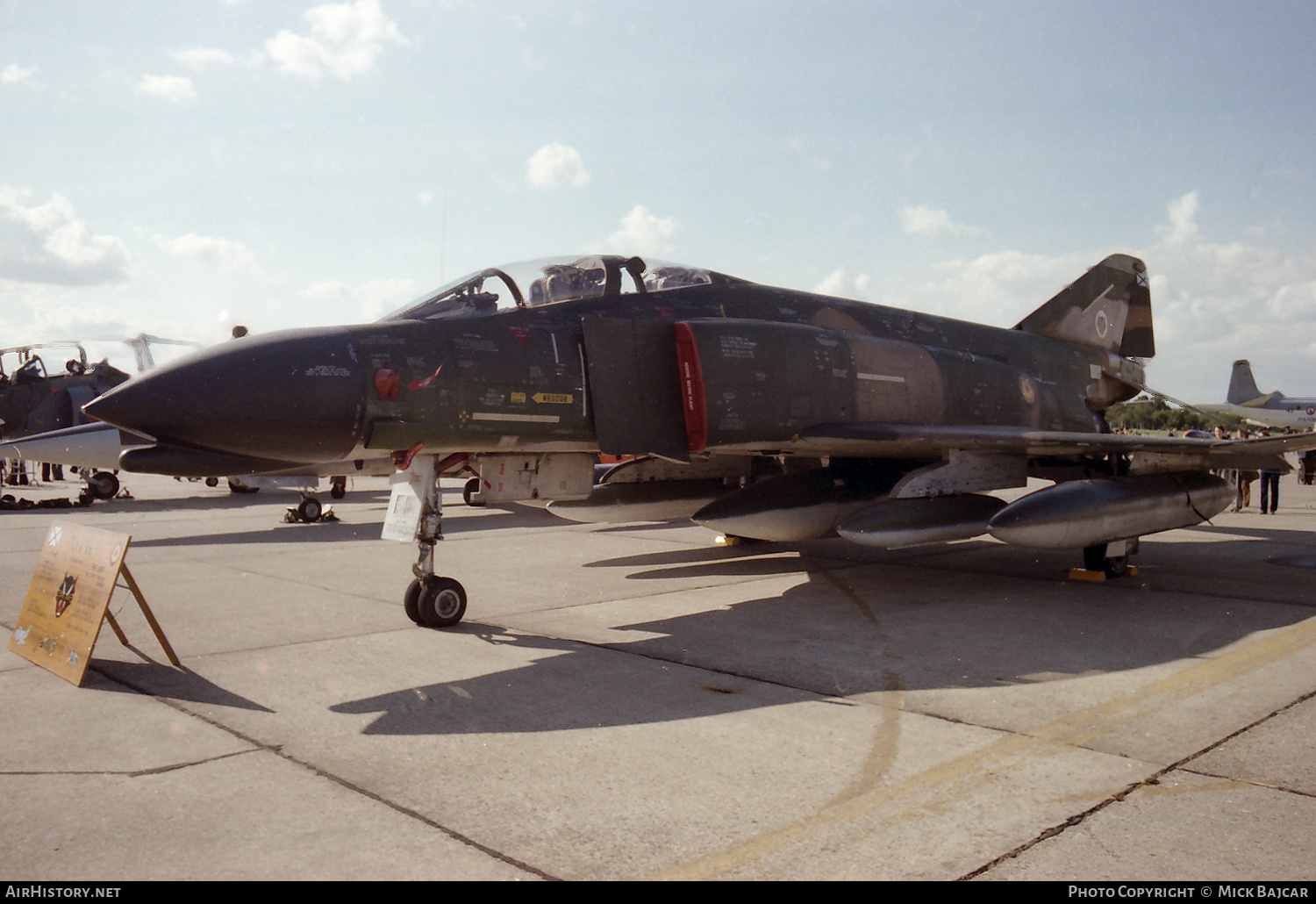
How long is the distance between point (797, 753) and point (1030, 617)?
3985mm

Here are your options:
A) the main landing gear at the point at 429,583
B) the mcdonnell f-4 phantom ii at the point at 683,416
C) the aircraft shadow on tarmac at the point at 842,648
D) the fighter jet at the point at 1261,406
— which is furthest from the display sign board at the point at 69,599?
the fighter jet at the point at 1261,406

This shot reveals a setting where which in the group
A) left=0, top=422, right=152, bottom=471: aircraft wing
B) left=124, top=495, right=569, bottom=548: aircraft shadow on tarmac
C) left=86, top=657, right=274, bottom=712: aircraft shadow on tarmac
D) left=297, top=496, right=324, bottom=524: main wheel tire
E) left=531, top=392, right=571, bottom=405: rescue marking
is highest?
left=531, top=392, right=571, bottom=405: rescue marking

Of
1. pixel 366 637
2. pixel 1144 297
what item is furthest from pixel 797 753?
pixel 1144 297

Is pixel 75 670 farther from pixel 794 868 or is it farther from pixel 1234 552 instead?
pixel 1234 552

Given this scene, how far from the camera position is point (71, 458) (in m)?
15.8

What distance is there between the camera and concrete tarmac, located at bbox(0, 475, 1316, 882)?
3.13m

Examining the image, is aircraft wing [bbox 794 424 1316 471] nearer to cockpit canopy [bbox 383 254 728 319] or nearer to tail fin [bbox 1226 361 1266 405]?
cockpit canopy [bbox 383 254 728 319]

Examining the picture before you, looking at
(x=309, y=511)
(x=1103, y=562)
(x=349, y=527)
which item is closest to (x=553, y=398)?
Result: (x=1103, y=562)

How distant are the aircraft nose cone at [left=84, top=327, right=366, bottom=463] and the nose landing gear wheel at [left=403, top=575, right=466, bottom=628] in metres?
1.29

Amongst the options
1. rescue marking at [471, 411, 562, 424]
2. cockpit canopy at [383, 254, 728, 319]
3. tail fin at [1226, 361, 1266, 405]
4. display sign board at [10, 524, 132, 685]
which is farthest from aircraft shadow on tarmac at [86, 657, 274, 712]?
tail fin at [1226, 361, 1266, 405]

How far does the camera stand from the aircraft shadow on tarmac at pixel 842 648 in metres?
4.90

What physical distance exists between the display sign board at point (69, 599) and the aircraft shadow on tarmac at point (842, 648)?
175 centimetres

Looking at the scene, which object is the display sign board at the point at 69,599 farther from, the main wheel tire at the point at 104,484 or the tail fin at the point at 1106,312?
the main wheel tire at the point at 104,484

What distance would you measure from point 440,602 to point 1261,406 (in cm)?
6291
